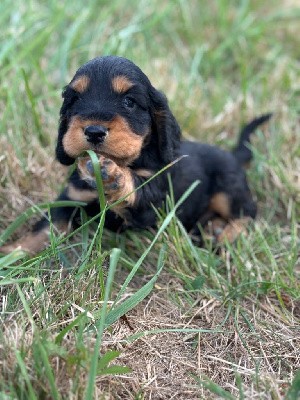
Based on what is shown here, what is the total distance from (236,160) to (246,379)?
6.80ft

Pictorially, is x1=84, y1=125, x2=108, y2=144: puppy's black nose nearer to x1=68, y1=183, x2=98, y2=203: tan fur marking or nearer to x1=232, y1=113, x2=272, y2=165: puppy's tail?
x1=68, y1=183, x2=98, y2=203: tan fur marking

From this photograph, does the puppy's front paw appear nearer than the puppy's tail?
Yes

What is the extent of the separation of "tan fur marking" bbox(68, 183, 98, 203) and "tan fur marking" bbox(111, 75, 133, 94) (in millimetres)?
648

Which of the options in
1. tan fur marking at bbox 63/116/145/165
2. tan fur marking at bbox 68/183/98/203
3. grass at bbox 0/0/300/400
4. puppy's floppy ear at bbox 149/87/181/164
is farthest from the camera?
tan fur marking at bbox 68/183/98/203

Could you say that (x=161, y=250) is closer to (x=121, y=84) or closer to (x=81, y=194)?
(x=81, y=194)

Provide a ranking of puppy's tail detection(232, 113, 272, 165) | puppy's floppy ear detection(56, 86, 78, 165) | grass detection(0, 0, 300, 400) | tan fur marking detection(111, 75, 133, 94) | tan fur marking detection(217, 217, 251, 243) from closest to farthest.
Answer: grass detection(0, 0, 300, 400) → tan fur marking detection(111, 75, 133, 94) → puppy's floppy ear detection(56, 86, 78, 165) → tan fur marking detection(217, 217, 251, 243) → puppy's tail detection(232, 113, 272, 165)

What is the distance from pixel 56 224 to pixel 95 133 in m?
0.94

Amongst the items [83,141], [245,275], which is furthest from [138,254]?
[83,141]

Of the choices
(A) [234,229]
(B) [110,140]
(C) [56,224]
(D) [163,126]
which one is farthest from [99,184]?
(A) [234,229]

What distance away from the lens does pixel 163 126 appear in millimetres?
3562

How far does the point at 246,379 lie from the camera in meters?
2.94

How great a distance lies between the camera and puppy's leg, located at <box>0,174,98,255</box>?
144 inches

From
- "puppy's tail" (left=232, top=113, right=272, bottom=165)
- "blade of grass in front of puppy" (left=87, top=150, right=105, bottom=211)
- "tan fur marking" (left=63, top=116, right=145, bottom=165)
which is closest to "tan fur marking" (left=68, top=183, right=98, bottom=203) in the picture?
"tan fur marking" (left=63, top=116, right=145, bottom=165)

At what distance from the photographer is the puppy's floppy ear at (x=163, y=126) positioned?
139 inches
